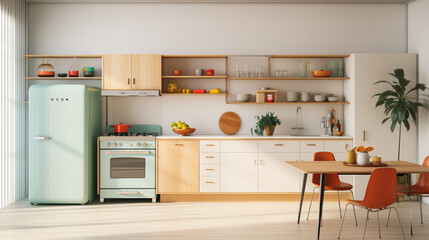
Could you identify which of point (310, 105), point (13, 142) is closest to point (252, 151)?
point (310, 105)

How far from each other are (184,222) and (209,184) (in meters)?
1.21

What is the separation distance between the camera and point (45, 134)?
5969 millimetres

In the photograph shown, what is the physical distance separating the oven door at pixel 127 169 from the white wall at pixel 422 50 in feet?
12.4

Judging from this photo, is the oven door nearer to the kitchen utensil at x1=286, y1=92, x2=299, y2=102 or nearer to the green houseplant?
the kitchen utensil at x1=286, y1=92, x2=299, y2=102

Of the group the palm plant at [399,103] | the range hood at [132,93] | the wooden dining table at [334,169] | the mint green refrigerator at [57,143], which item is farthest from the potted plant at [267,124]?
the mint green refrigerator at [57,143]

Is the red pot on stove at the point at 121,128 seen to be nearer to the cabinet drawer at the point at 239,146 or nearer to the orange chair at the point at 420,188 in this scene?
the cabinet drawer at the point at 239,146

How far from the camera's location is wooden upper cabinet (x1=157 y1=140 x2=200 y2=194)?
20.5 feet

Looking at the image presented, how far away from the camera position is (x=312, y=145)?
627cm

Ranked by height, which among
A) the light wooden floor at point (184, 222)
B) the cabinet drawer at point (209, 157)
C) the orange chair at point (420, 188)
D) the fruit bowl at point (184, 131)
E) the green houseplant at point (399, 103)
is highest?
the green houseplant at point (399, 103)

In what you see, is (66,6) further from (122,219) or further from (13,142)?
(122,219)

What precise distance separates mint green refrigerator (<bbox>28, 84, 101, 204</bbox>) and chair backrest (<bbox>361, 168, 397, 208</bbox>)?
147 inches

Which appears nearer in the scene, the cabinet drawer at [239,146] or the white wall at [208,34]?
the cabinet drawer at [239,146]

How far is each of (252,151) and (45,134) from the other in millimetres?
2844

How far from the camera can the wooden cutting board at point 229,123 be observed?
679 cm
